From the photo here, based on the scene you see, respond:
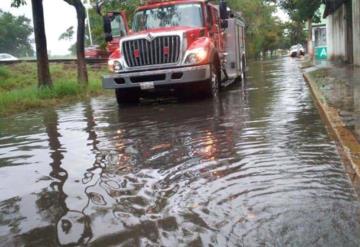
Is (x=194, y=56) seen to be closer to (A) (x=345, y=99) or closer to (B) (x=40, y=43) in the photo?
(A) (x=345, y=99)

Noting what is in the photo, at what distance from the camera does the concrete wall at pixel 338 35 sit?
27766 mm

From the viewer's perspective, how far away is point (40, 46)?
52.6 feet

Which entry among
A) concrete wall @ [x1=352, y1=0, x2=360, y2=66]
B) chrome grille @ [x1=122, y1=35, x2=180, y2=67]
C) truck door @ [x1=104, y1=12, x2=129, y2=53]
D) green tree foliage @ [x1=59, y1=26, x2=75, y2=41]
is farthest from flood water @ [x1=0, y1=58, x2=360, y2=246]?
green tree foliage @ [x1=59, y1=26, x2=75, y2=41]

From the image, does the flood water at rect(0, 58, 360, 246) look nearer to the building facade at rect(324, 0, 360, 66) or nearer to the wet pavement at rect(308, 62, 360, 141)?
the wet pavement at rect(308, 62, 360, 141)

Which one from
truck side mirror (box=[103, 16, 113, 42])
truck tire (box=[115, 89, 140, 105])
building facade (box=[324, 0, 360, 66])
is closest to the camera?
truck tire (box=[115, 89, 140, 105])

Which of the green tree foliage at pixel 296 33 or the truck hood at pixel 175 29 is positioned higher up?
the green tree foliage at pixel 296 33

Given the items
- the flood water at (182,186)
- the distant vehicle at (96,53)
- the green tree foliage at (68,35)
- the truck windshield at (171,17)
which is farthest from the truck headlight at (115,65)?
the green tree foliage at (68,35)

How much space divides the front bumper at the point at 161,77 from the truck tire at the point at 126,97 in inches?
24.5

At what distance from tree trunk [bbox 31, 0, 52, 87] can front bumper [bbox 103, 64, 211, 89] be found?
4.16m

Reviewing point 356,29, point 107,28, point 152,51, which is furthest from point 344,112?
point 356,29

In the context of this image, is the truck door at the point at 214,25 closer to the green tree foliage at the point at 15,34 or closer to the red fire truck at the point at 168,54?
the red fire truck at the point at 168,54

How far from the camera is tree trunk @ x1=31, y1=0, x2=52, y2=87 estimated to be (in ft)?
52.1

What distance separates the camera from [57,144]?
7582 millimetres

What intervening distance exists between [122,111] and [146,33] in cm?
201
